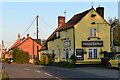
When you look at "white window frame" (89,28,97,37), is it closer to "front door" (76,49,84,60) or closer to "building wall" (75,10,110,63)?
"building wall" (75,10,110,63)

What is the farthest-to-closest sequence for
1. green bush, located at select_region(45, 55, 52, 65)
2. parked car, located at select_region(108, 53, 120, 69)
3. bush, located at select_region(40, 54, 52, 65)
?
bush, located at select_region(40, 54, 52, 65) → green bush, located at select_region(45, 55, 52, 65) → parked car, located at select_region(108, 53, 120, 69)

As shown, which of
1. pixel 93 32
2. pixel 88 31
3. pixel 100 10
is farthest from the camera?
pixel 100 10

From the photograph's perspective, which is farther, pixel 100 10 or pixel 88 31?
pixel 100 10

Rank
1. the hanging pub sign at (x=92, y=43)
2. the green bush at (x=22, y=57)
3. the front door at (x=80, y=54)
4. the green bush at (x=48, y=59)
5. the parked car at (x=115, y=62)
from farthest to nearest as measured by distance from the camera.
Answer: the green bush at (x=22, y=57), the green bush at (x=48, y=59), the hanging pub sign at (x=92, y=43), the front door at (x=80, y=54), the parked car at (x=115, y=62)

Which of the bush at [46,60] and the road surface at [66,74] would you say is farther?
the bush at [46,60]

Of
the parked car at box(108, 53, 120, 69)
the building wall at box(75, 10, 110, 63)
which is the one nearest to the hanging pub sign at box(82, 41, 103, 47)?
the building wall at box(75, 10, 110, 63)

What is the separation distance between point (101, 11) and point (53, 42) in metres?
12.8

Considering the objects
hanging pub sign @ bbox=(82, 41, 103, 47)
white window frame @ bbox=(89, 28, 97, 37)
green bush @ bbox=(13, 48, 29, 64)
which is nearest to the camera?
hanging pub sign @ bbox=(82, 41, 103, 47)

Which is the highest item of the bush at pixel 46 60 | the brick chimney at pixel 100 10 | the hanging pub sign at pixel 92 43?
the brick chimney at pixel 100 10

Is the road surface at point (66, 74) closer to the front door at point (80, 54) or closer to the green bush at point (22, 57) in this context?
the front door at point (80, 54)

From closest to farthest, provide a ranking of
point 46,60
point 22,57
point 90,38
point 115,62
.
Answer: point 115,62, point 90,38, point 46,60, point 22,57

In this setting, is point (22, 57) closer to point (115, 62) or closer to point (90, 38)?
point (90, 38)

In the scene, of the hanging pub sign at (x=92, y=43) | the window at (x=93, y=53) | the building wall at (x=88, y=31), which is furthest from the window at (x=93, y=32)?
the window at (x=93, y=53)

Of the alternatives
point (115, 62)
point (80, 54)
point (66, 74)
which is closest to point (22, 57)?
point (80, 54)
